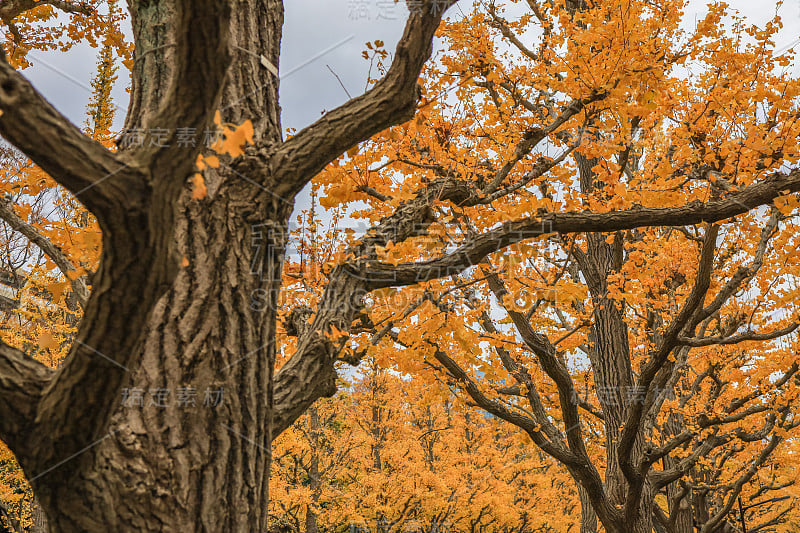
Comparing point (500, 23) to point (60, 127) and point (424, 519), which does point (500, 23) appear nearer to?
point (60, 127)

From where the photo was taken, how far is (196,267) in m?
1.90

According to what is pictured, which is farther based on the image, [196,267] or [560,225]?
[560,225]


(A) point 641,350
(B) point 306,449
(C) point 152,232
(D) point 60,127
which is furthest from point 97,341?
(B) point 306,449

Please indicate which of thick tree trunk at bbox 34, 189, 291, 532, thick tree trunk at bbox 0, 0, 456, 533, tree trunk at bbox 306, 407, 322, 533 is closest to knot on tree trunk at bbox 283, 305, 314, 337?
thick tree trunk at bbox 0, 0, 456, 533

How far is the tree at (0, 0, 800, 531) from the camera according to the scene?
1200 mm

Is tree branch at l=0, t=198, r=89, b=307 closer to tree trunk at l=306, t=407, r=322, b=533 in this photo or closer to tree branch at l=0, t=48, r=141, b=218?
tree branch at l=0, t=48, r=141, b=218

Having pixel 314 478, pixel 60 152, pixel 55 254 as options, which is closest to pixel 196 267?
pixel 60 152

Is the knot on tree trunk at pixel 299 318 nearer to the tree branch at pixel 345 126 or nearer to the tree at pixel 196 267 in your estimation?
the tree at pixel 196 267

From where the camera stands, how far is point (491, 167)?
241 inches

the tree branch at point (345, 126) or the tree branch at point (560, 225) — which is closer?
the tree branch at point (345, 126)

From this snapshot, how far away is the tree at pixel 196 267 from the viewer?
1.20 metres

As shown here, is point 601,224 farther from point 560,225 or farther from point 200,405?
point 200,405

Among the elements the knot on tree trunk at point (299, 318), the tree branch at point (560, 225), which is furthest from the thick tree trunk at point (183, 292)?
the knot on tree trunk at point (299, 318)

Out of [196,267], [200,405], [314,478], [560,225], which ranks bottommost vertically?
[314,478]
